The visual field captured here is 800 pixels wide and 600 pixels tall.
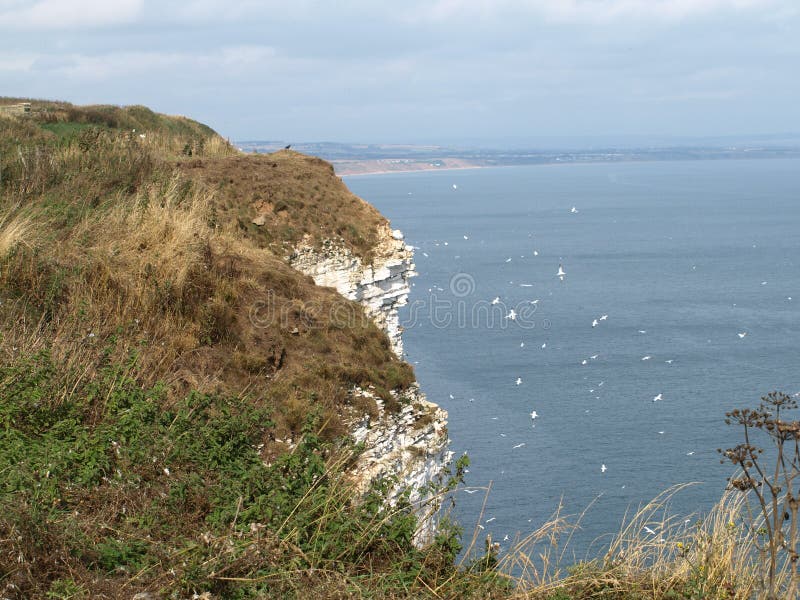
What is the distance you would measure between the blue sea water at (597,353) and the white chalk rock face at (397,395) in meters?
3.10

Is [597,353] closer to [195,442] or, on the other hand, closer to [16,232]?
[16,232]

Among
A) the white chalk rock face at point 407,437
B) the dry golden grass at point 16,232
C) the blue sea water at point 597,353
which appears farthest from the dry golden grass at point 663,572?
the dry golden grass at point 16,232

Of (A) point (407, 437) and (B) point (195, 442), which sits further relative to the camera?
(A) point (407, 437)

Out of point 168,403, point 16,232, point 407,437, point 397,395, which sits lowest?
point 407,437

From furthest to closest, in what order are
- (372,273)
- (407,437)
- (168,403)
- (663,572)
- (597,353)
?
(597,353)
(372,273)
(407,437)
(168,403)
(663,572)

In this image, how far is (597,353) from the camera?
180 ft

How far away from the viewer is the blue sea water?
Answer: 35.9 meters

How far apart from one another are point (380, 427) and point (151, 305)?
3.41 metres

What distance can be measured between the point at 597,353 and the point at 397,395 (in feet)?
146

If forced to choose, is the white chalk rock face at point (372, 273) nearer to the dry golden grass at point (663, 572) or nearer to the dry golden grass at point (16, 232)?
the dry golden grass at point (16, 232)

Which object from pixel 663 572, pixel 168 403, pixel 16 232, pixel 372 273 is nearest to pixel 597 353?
pixel 372 273

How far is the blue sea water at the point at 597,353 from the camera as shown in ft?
118

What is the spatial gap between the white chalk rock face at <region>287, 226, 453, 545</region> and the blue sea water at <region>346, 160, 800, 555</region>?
310 cm

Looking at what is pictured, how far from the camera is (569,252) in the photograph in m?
96.8
